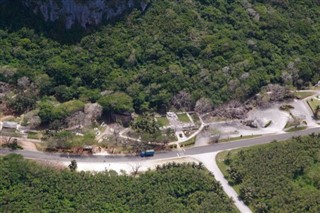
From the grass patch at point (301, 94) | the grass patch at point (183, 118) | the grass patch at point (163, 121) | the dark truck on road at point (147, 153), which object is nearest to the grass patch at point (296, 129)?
the grass patch at point (301, 94)

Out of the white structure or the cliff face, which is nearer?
the white structure

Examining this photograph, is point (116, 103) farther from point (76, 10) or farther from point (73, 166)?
point (76, 10)

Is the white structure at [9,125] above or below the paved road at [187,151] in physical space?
above

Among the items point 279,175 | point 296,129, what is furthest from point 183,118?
point 279,175

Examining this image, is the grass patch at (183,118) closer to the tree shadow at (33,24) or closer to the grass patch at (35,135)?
the tree shadow at (33,24)

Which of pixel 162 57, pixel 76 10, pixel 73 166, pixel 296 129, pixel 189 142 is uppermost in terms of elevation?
pixel 76 10

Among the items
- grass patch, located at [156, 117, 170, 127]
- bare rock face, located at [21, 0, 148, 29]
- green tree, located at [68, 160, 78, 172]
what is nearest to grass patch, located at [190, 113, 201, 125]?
grass patch, located at [156, 117, 170, 127]

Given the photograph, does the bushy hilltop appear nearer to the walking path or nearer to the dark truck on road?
the dark truck on road
